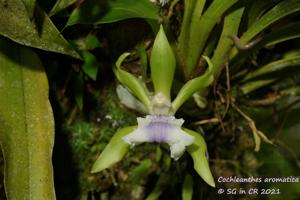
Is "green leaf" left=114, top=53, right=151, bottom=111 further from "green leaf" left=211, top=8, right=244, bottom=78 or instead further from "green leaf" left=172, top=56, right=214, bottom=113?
"green leaf" left=211, top=8, right=244, bottom=78

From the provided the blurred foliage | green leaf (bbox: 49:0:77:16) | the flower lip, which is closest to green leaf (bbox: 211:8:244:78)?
the blurred foliage

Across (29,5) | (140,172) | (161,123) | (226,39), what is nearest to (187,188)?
(140,172)

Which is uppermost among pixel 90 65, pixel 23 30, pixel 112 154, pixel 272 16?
pixel 272 16

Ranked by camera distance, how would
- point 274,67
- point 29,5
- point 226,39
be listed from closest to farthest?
point 29,5 < point 226,39 < point 274,67

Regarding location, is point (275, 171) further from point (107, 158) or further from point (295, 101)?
point (107, 158)

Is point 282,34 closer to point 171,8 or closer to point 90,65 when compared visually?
point 171,8

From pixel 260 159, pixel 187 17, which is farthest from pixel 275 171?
pixel 187 17

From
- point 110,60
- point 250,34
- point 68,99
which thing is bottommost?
point 68,99


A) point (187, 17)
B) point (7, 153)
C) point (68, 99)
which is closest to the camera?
point (7, 153)
